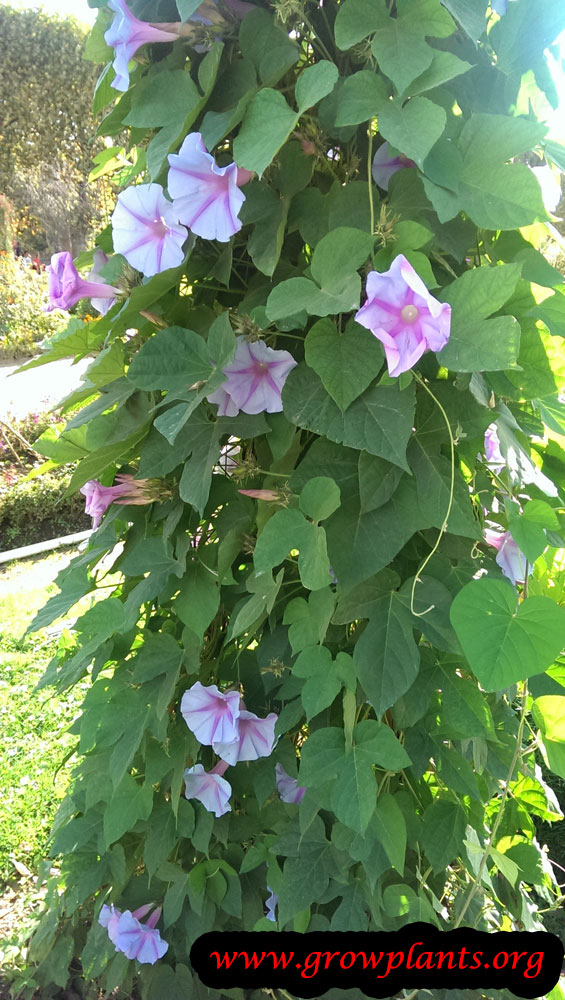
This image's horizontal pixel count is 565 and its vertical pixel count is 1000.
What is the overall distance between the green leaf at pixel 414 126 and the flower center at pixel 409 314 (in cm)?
13

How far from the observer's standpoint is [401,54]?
0.68m

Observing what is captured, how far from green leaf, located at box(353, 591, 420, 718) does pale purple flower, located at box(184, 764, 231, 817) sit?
0.40 m

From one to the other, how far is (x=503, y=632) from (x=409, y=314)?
36cm

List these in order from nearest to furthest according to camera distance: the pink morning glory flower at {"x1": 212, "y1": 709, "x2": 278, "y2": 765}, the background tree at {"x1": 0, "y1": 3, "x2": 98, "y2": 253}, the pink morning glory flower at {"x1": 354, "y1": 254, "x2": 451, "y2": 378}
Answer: the pink morning glory flower at {"x1": 354, "y1": 254, "x2": 451, "y2": 378} < the pink morning glory flower at {"x1": 212, "y1": 709, "x2": 278, "y2": 765} < the background tree at {"x1": 0, "y1": 3, "x2": 98, "y2": 253}

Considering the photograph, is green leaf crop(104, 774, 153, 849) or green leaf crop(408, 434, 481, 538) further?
green leaf crop(104, 774, 153, 849)

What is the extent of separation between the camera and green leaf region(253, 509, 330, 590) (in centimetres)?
82

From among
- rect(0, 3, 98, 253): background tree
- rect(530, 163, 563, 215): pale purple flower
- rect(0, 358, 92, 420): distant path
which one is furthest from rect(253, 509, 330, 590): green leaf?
rect(0, 3, 98, 253): background tree

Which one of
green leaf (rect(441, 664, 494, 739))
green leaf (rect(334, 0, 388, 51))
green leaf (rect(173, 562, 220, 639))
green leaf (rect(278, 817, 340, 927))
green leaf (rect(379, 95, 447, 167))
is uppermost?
green leaf (rect(334, 0, 388, 51))

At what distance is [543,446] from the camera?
39.8 inches

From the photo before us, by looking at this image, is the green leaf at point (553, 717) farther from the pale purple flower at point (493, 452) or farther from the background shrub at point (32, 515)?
the background shrub at point (32, 515)

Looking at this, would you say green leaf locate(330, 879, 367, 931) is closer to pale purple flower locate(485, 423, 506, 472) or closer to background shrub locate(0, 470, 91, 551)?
pale purple flower locate(485, 423, 506, 472)

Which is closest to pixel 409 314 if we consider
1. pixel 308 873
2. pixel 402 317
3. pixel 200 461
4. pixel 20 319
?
pixel 402 317

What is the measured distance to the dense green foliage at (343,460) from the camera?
0.72 metres

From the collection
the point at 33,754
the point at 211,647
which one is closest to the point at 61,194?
the point at 33,754
